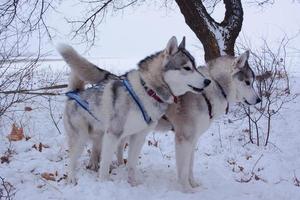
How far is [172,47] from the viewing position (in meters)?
4.45

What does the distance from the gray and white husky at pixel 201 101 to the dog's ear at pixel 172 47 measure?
0.56 m

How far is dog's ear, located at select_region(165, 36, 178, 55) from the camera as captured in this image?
4424 mm

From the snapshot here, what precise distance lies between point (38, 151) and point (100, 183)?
172 cm

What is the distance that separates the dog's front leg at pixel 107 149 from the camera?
4531 mm

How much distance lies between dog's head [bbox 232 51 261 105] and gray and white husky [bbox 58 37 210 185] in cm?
62

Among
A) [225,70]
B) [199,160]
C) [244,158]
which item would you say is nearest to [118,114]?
[225,70]

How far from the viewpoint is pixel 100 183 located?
4457mm

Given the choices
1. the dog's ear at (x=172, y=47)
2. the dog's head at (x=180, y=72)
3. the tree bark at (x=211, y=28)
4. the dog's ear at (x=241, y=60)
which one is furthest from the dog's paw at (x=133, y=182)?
the tree bark at (x=211, y=28)

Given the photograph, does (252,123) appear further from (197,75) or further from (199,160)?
(197,75)

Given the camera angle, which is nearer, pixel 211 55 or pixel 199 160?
pixel 199 160

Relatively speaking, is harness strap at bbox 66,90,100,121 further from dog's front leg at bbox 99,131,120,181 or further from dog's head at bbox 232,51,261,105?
dog's head at bbox 232,51,261,105

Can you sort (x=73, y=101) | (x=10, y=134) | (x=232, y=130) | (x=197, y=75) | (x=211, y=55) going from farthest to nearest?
(x=211, y=55)
(x=232, y=130)
(x=10, y=134)
(x=73, y=101)
(x=197, y=75)

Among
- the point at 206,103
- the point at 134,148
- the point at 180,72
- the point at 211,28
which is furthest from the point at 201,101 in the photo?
the point at 211,28

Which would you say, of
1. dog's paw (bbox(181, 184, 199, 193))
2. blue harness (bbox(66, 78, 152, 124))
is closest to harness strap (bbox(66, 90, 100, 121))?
blue harness (bbox(66, 78, 152, 124))
